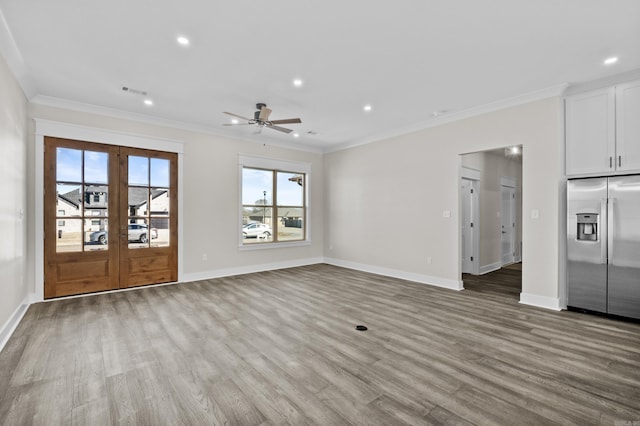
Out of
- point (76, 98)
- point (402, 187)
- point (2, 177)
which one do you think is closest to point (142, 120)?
point (76, 98)

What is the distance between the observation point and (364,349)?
287cm

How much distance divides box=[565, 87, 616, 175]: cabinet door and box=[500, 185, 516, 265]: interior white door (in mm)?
3437

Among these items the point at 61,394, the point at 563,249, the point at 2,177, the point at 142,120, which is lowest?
the point at 61,394

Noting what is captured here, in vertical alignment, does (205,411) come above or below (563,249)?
below

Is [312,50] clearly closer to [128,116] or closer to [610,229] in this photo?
[128,116]

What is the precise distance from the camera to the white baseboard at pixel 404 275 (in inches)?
204

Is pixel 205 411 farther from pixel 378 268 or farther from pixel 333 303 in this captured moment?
pixel 378 268

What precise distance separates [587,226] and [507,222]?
158 inches

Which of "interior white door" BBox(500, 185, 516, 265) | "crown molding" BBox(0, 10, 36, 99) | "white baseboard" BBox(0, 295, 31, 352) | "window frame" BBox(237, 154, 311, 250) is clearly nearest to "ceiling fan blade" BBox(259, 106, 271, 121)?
"window frame" BBox(237, 154, 311, 250)

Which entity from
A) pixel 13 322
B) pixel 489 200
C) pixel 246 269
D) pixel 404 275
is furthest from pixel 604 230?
pixel 13 322

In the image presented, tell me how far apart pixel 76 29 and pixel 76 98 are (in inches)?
83.4

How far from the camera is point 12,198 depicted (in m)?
3.50

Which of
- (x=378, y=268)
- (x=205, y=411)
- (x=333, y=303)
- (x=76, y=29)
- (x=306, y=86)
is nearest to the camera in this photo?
(x=205, y=411)

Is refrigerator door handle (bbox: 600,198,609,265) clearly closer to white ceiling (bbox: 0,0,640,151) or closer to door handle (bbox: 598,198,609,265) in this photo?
door handle (bbox: 598,198,609,265)
